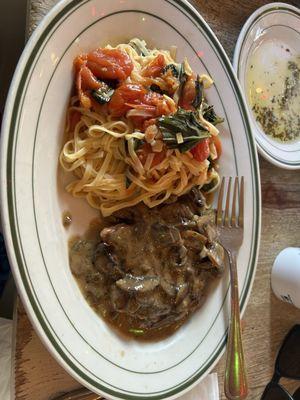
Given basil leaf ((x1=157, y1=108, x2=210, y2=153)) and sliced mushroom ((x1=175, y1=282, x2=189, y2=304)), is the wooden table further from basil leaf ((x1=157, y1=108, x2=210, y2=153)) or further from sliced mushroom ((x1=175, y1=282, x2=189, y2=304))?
basil leaf ((x1=157, y1=108, x2=210, y2=153))

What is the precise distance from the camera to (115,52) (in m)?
1.63

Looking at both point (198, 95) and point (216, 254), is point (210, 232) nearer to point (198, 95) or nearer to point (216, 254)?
point (216, 254)

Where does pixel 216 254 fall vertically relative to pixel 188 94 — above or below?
below

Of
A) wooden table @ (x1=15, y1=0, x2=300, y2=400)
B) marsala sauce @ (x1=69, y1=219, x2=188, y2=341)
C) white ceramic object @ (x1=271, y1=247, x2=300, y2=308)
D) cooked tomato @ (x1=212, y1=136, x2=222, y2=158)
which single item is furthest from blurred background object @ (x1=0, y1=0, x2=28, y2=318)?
white ceramic object @ (x1=271, y1=247, x2=300, y2=308)

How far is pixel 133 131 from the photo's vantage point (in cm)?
167

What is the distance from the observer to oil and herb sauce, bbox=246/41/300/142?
2410 mm

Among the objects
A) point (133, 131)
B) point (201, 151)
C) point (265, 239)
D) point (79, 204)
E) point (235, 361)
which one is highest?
point (133, 131)

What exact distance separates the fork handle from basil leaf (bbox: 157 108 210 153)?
0.68m

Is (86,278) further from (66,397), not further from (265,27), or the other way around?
(265,27)

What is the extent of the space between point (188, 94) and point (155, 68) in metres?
0.17

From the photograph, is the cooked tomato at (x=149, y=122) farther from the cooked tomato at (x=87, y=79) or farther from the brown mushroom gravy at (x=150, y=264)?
the brown mushroom gravy at (x=150, y=264)

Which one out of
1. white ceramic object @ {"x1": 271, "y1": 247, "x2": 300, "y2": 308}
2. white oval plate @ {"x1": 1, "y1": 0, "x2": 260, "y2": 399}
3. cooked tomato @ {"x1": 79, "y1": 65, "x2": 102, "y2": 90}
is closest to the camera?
white oval plate @ {"x1": 1, "y1": 0, "x2": 260, "y2": 399}

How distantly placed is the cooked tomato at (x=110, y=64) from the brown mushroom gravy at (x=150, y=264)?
0.54m

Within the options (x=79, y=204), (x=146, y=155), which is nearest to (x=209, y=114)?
(x=146, y=155)
